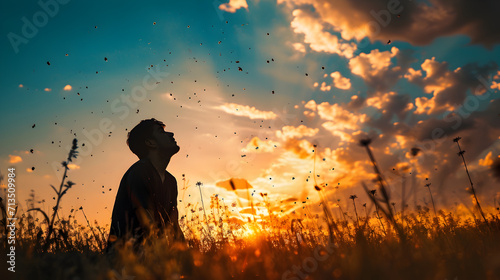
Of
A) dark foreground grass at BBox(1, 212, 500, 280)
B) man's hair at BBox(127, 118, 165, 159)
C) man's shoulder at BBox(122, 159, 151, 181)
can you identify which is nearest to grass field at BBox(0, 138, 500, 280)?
dark foreground grass at BBox(1, 212, 500, 280)

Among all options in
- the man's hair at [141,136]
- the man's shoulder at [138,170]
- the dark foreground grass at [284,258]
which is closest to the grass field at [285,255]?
the dark foreground grass at [284,258]

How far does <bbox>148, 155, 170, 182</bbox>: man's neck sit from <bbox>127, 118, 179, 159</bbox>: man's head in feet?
0.39

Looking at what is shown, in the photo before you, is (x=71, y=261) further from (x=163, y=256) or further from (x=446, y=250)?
(x=446, y=250)

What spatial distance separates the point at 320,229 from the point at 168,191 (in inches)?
139

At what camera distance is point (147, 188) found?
5.49 metres

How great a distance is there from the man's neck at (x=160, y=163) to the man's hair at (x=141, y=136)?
29cm

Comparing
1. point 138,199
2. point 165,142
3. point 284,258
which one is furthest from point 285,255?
point 165,142

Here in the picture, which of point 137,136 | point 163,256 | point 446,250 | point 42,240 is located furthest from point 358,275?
point 137,136

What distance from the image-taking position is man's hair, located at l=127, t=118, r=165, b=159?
22.1 ft

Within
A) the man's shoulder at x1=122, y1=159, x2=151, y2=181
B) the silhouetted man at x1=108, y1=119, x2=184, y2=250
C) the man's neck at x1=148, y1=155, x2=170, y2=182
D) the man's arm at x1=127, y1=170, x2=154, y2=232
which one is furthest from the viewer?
the man's neck at x1=148, y1=155, x2=170, y2=182

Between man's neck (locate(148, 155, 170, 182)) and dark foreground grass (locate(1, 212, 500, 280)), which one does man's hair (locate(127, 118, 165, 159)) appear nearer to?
man's neck (locate(148, 155, 170, 182))

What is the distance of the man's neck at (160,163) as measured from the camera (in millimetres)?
6457

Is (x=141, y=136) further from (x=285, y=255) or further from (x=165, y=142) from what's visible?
(x=285, y=255)

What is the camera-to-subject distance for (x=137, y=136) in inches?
269
